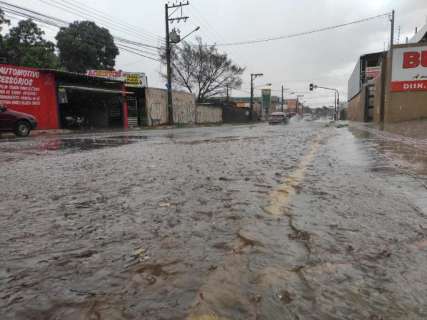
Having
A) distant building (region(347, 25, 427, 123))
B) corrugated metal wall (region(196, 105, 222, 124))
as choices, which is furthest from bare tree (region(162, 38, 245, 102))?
distant building (region(347, 25, 427, 123))

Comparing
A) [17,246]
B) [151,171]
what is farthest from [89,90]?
[17,246]

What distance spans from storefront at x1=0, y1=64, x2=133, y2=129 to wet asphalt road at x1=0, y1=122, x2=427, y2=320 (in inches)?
703

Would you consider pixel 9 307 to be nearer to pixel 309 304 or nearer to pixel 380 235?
pixel 309 304

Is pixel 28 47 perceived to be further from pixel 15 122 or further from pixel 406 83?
pixel 406 83

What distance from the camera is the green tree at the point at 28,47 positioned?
36.1 metres

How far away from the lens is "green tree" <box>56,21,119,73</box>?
43.8 meters

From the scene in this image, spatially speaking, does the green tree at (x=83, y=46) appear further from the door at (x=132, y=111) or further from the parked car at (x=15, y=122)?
the parked car at (x=15, y=122)

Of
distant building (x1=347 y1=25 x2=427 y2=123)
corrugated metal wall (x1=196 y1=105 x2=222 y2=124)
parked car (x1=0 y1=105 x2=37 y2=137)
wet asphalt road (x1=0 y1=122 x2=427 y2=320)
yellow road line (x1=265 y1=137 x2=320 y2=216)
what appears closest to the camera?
wet asphalt road (x1=0 y1=122 x2=427 y2=320)

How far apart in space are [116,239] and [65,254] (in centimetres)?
39

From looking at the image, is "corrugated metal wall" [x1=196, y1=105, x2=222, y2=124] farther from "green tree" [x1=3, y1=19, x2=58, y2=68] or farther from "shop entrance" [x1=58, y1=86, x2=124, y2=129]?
"green tree" [x1=3, y1=19, x2=58, y2=68]

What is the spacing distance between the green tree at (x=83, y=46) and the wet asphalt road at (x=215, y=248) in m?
43.8

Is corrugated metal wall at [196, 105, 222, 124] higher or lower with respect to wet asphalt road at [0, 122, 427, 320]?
higher

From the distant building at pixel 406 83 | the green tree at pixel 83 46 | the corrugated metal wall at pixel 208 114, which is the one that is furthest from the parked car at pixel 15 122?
the green tree at pixel 83 46

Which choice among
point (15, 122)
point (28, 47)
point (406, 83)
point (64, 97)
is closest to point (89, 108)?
point (64, 97)
